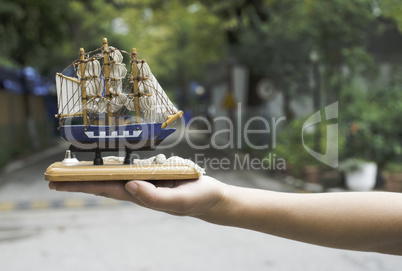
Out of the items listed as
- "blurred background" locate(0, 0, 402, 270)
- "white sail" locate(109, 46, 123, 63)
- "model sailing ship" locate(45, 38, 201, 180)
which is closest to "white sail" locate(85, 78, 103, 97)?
"model sailing ship" locate(45, 38, 201, 180)

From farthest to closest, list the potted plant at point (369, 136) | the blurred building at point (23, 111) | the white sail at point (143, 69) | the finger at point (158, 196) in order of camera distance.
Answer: the blurred building at point (23, 111) < the potted plant at point (369, 136) < the white sail at point (143, 69) < the finger at point (158, 196)

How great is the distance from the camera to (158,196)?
2.00 metres

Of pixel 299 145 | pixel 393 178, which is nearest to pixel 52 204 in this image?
pixel 299 145

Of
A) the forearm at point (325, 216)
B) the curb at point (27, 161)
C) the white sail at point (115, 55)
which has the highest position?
the white sail at point (115, 55)

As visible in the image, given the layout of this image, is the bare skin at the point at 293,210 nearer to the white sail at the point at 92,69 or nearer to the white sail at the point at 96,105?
the white sail at the point at 96,105

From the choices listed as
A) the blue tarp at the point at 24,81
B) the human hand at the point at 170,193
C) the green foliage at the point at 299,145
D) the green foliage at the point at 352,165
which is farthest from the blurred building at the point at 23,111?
the human hand at the point at 170,193

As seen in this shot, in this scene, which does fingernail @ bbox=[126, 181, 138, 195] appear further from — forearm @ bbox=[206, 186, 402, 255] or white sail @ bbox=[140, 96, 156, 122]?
white sail @ bbox=[140, 96, 156, 122]

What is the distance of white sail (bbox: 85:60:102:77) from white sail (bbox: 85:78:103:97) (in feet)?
0.09

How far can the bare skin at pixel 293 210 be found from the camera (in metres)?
2.04

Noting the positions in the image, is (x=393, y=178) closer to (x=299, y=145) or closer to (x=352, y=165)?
(x=352, y=165)

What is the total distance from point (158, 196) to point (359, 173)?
1051 centimetres

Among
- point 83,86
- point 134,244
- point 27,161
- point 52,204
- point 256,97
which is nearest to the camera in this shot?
point 83,86

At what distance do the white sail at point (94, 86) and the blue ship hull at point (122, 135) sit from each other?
178mm

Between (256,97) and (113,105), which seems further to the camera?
(256,97)
